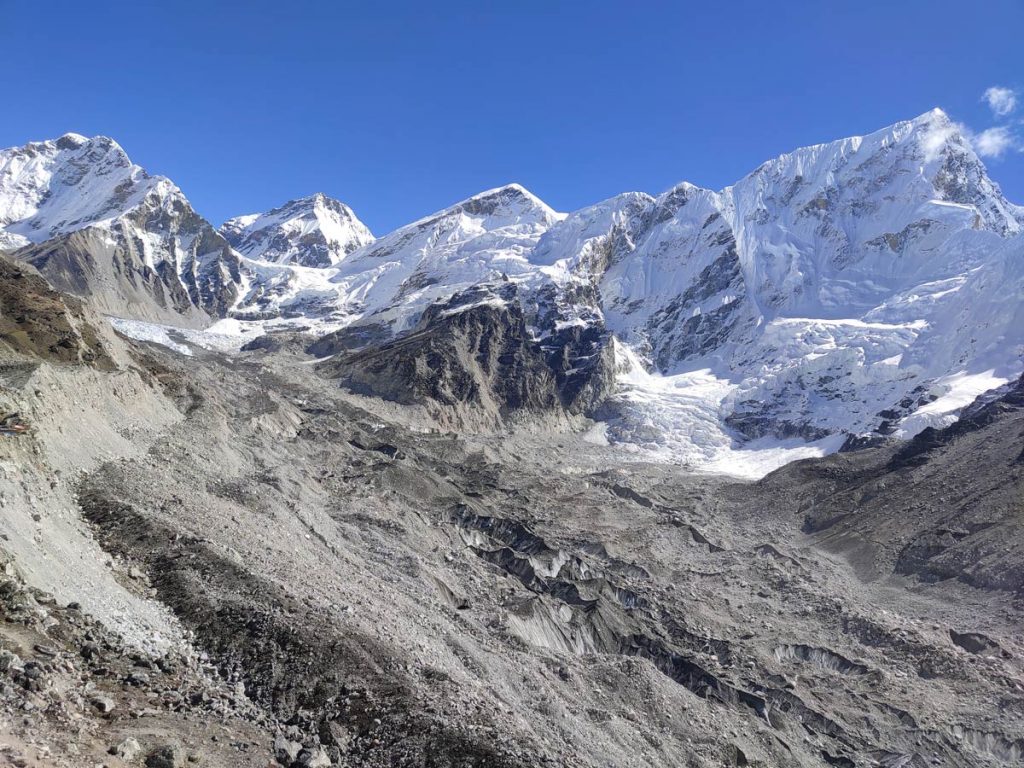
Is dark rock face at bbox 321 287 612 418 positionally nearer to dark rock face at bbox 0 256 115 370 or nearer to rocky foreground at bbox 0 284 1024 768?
rocky foreground at bbox 0 284 1024 768

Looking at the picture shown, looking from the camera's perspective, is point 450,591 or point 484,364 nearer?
point 450,591

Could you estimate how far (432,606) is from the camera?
3425 cm

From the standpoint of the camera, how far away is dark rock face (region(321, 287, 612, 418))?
147 meters

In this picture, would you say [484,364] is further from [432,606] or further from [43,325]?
[432,606]

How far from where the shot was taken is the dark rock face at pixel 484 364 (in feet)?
481

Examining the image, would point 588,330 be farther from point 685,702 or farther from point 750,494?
point 685,702

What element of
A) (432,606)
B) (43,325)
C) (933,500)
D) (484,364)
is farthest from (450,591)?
(484,364)

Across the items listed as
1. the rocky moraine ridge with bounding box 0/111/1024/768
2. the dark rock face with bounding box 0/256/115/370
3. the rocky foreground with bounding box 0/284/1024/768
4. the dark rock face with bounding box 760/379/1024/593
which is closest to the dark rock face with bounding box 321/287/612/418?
the rocky moraine ridge with bounding box 0/111/1024/768

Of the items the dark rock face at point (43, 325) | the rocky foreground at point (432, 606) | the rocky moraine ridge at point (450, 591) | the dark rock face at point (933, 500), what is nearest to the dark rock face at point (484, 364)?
the rocky moraine ridge at point (450, 591)

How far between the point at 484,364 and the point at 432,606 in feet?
441

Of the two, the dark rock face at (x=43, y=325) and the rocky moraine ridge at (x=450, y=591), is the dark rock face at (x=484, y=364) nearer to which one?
the rocky moraine ridge at (x=450, y=591)

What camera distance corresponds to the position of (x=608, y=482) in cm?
10494

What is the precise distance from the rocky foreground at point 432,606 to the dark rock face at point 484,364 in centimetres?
5922

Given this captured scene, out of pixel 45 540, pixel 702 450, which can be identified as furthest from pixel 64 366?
pixel 702 450
